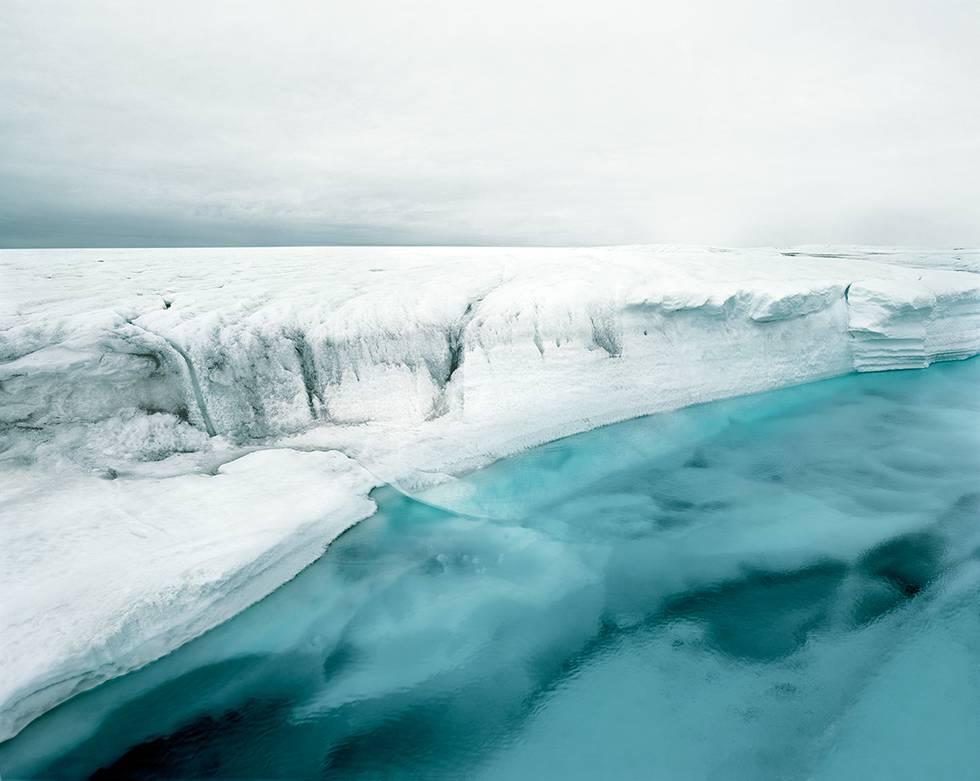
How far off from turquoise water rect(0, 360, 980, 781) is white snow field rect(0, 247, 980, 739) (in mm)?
360

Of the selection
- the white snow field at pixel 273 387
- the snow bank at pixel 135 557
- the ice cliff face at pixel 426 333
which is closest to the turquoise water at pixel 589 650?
the snow bank at pixel 135 557

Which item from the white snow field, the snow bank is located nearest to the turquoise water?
the snow bank

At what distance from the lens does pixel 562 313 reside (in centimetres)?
612

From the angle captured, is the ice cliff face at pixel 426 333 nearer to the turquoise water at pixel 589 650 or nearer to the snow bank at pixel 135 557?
the snow bank at pixel 135 557

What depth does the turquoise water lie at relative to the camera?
2646 millimetres

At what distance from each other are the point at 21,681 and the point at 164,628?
63 cm

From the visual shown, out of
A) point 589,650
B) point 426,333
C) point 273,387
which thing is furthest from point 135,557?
point 426,333

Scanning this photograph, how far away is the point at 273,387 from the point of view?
483 centimetres

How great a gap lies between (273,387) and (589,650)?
339cm

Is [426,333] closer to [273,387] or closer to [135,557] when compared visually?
[273,387]

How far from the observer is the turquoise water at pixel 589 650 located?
2646 mm

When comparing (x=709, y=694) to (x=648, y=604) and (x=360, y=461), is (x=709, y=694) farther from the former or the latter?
(x=360, y=461)

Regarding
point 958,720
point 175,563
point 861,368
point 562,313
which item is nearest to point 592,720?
point 958,720

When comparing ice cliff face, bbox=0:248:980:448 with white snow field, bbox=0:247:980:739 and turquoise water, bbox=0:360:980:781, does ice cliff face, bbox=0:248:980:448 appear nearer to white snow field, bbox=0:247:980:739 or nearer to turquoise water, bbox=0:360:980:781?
white snow field, bbox=0:247:980:739
